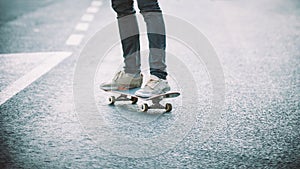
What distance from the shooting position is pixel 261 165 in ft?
9.70

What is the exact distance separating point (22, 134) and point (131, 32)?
3.92 feet

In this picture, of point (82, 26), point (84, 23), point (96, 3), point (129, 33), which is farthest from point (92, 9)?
point (129, 33)

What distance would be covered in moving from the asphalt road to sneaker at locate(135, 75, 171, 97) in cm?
13

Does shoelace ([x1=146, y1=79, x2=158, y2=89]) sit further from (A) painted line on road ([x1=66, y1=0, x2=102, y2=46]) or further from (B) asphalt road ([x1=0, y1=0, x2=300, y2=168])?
(A) painted line on road ([x1=66, y1=0, x2=102, y2=46])

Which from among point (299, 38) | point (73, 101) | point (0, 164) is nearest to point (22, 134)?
point (0, 164)

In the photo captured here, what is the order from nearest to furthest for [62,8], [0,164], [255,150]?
[0,164]
[255,150]
[62,8]

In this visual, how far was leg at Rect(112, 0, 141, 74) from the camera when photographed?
4137mm

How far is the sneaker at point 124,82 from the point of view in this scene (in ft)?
13.8

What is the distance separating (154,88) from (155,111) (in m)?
0.16

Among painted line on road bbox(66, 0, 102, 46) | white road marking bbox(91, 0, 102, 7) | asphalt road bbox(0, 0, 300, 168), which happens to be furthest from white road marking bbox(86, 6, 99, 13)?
asphalt road bbox(0, 0, 300, 168)

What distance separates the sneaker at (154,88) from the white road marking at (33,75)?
3.34ft

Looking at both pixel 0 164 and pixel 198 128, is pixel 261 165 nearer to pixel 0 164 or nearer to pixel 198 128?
pixel 198 128

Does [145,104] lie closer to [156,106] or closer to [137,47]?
[156,106]

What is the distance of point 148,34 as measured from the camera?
404 centimetres
